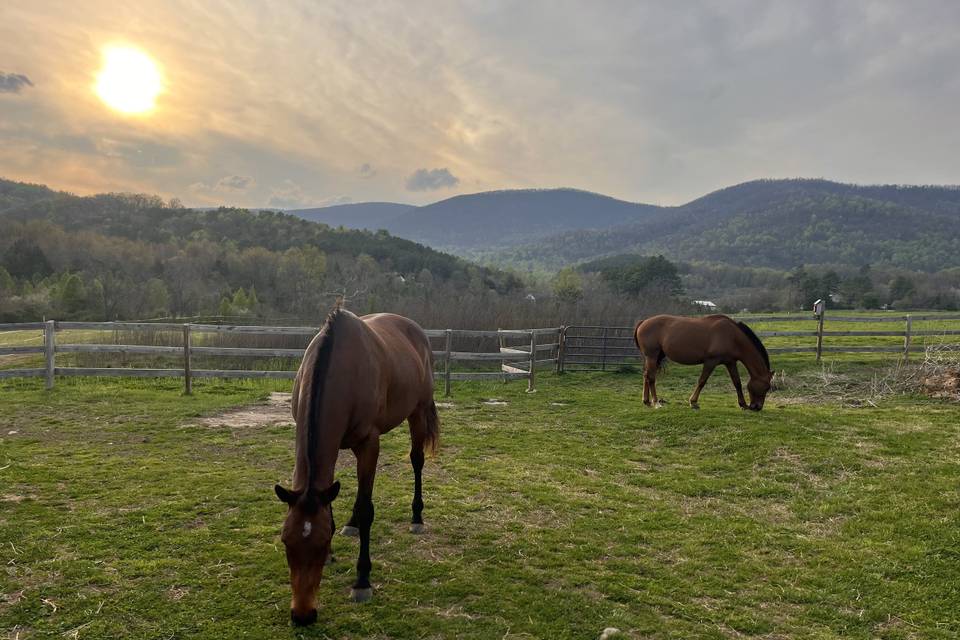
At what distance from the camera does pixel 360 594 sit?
9.93ft

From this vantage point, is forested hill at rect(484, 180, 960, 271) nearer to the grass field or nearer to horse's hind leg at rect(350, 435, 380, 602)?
the grass field

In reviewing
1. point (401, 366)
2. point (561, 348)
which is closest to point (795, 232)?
point (561, 348)

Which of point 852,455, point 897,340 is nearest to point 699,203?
point 897,340

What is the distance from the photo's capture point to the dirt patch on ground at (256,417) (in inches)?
284

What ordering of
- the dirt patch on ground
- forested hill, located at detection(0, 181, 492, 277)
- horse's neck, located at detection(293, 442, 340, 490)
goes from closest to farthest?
1. horse's neck, located at detection(293, 442, 340, 490)
2. the dirt patch on ground
3. forested hill, located at detection(0, 181, 492, 277)

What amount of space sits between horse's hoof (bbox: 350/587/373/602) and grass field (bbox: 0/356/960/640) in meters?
0.06

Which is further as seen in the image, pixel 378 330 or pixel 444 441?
pixel 444 441

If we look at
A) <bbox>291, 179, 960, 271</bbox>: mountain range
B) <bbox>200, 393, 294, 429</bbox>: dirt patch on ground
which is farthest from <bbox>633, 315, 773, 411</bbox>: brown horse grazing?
<bbox>291, 179, 960, 271</bbox>: mountain range

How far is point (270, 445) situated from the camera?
623cm

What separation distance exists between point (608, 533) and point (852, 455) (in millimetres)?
3719

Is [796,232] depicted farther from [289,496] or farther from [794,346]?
[289,496]

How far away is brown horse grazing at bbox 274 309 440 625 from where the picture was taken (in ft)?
8.32

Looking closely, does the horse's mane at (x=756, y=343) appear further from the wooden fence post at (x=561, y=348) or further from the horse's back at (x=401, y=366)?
the horse's back at (x=401, y=366)

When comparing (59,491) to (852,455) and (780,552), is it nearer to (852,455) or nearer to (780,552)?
(780,552)
